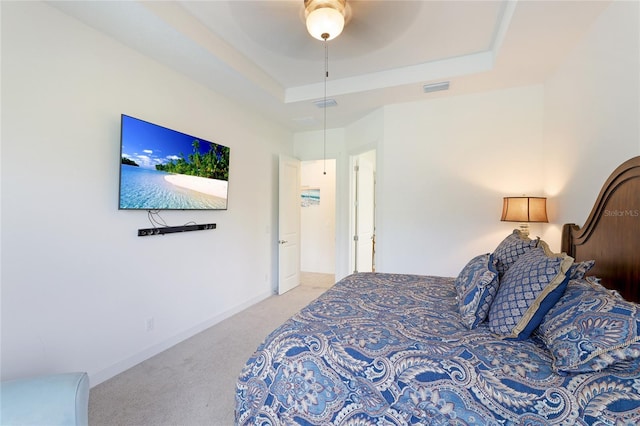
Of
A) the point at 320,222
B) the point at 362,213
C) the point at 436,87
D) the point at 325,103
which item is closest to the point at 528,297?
the point at 436,87

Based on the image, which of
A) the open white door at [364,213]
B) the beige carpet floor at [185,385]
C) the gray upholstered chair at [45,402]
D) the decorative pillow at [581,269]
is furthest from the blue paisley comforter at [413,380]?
the open white door at [364,213]

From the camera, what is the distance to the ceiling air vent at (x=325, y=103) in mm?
3528

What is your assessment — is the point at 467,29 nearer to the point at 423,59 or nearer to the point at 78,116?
the point at 423,59

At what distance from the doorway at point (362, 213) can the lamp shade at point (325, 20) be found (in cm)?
249

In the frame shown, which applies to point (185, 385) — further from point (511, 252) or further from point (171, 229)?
point (511, 252)

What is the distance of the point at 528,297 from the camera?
1.30 metres

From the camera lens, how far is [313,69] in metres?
3.12

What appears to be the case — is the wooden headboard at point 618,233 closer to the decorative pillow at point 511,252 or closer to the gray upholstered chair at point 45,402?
the decorative pillow at point 511,252

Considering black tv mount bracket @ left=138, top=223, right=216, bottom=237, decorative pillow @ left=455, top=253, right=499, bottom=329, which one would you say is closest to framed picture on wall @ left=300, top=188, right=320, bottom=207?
black tv mount bracket @ left=138, top=223, right=216, bottom=237

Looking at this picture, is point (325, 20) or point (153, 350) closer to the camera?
point (325, 20)

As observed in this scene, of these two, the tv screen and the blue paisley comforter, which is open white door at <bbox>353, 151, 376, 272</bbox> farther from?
the blue paisley comforter

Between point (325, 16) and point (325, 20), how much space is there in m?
0.02

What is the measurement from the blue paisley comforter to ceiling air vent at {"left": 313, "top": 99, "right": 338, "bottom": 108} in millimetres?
2757

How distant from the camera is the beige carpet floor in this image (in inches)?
71.8
